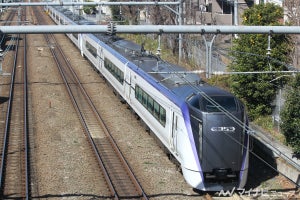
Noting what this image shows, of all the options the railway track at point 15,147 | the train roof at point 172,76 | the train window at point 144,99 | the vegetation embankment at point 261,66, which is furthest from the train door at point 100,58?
the train window at point 144,99

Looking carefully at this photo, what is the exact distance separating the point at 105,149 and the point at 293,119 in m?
6.15

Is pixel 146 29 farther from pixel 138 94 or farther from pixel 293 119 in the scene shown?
pixel 138 94

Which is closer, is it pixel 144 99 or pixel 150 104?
pixel 150 104

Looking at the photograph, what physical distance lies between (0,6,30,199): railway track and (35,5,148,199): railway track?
2.18 meters

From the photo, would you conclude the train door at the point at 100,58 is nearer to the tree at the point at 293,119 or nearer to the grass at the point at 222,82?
the grass at the point at 222,82

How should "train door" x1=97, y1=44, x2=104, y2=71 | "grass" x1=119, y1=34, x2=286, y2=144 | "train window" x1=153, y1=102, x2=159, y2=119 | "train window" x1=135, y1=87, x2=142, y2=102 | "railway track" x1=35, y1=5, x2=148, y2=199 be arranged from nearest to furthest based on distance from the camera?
"railway track" x1=35, y1=5, x2=148, y2=199
"train window" x1=153, y1=102, x2=159, y2=119
"grass" x1=119, y1=34, x2=286, y2=144
"train window" x1=135, y1=87, x2=142, y2=102
"train door" x1=97, y1=44, x2=104, y2=71

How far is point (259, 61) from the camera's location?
66.2 ft

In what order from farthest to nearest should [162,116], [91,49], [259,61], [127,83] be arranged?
[91,49]
[127,83]
[259,61]
[162,116]

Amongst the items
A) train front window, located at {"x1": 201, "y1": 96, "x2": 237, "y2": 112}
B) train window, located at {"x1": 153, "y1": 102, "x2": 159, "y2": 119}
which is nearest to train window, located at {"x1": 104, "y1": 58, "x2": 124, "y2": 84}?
train window, located at {"x1": 153, "y1": 102, "x2": 159, "y2": 119}

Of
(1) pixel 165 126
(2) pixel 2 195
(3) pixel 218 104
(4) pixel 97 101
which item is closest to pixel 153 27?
(3) pixel 218 104

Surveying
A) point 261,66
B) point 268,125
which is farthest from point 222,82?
point 268,125

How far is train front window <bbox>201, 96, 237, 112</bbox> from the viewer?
14.1 metres

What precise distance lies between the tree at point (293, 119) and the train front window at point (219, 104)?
8.18 ft

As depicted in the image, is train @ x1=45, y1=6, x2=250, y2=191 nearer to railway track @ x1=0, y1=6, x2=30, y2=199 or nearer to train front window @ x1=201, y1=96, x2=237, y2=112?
train front window @ x1=201, y1=96, x2=237, y2=112
